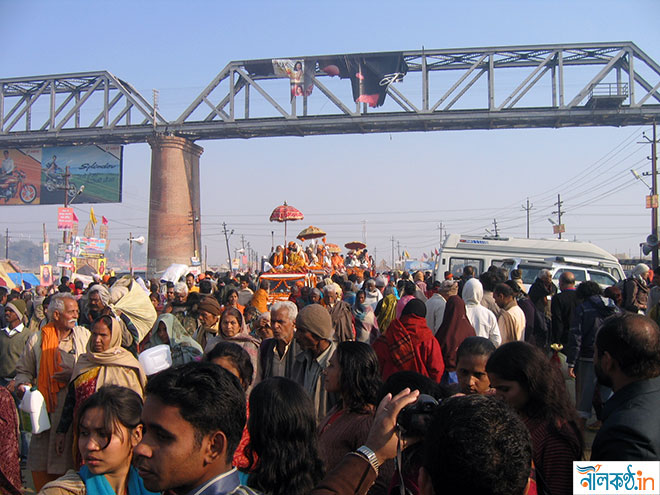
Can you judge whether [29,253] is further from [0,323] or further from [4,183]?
[0,323]

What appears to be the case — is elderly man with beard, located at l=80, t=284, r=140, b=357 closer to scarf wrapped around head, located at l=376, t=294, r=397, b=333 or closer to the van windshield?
scarf wrapped around head, located at l=376, t=294, r=397, b=333

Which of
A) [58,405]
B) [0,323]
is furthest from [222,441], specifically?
[0,323]

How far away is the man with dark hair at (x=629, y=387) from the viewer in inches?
91.4

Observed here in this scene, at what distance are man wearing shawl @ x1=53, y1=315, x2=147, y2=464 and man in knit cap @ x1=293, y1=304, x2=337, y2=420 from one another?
1.23m

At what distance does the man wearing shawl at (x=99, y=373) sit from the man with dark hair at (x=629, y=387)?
2992 mm

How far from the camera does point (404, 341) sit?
207 inches

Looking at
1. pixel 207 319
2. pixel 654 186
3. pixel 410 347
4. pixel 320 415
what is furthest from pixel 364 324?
pixel 654 186

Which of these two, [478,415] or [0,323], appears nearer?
[478,415]

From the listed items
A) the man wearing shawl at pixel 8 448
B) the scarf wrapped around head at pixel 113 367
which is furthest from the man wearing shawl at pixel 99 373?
the man wearing shawl at pixel 8 448

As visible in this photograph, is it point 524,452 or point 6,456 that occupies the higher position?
point 524,452

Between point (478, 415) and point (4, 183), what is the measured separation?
182 feet

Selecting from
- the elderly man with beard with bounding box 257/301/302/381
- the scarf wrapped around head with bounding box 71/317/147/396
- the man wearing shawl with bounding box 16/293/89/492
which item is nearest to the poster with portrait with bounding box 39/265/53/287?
the man wearing shawl with bounding box 16/293/89/492

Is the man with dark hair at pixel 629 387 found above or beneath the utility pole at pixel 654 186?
beneath

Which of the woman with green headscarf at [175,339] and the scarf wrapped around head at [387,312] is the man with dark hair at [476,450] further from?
the scarf wrapped around head at [387,312]
